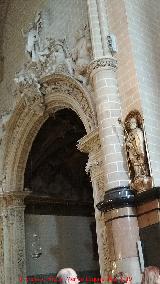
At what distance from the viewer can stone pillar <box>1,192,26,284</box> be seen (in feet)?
37.3

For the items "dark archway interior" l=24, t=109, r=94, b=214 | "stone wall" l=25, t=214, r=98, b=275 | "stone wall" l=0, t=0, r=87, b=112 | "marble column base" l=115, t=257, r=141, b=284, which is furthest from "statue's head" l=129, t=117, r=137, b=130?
"stone wall" l=25, t=214, r=98, b=275

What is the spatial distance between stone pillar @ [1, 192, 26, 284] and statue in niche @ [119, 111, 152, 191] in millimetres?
5497

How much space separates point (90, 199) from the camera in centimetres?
1480

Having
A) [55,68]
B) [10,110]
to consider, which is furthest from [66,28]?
[10,110]

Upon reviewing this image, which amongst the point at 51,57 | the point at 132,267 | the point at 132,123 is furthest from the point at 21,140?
the point at 132,267

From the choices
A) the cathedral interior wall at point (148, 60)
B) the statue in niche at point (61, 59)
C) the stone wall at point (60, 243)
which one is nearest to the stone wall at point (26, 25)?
the statue in niche at point (61, 59)

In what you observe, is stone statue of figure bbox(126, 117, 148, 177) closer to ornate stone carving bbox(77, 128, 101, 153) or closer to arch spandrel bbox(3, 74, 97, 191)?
ornate stone carving bbox(77, 128, 101, 153)

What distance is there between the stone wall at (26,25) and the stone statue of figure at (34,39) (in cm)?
22

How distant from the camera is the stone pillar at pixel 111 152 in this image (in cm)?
682

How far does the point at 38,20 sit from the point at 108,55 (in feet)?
12.5

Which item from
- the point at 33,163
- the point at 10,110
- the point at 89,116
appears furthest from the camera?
the point at 33,163

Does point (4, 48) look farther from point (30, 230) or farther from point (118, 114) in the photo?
point (118, 114)

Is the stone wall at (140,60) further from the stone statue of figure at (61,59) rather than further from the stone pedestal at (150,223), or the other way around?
the stone statue of figure at (61,59)

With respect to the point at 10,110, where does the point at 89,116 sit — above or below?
below
